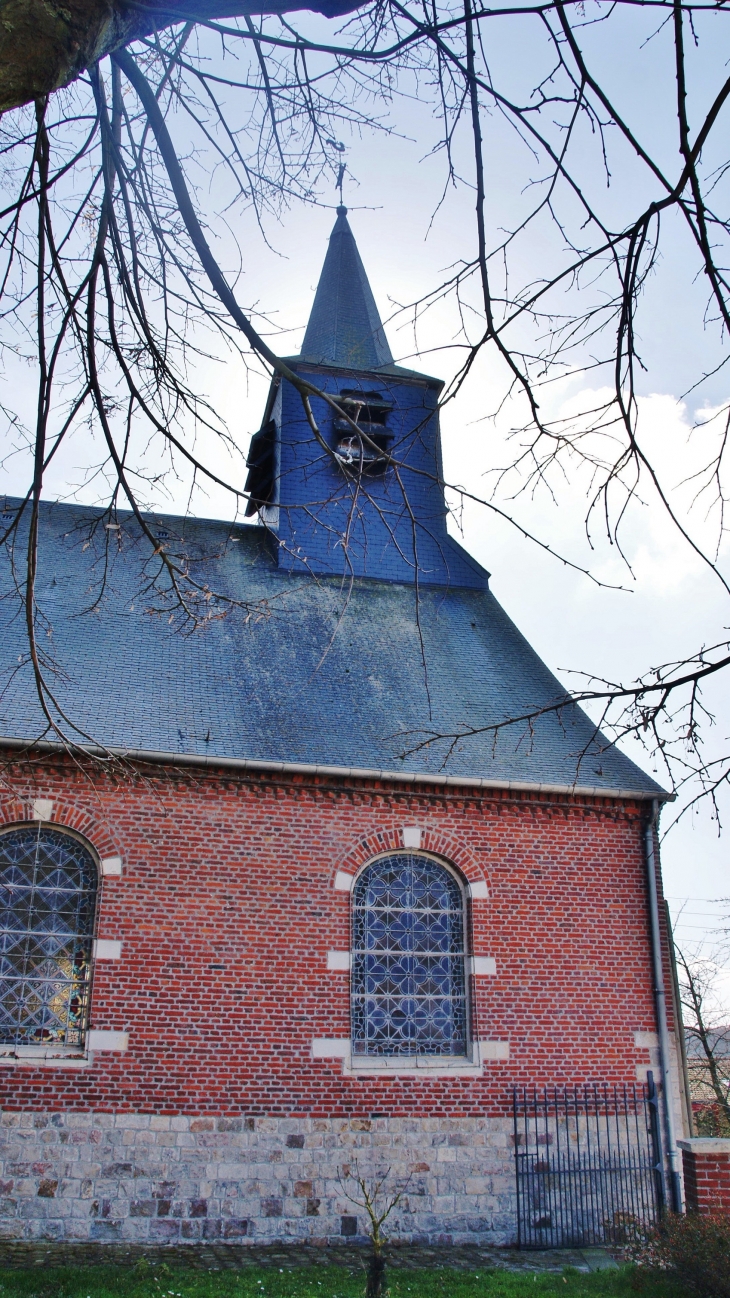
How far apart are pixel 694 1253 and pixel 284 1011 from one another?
4007 millimetres

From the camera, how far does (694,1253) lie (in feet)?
24.6

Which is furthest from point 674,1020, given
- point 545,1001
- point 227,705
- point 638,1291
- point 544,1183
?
point 227,705

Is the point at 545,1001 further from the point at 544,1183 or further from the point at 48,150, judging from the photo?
the point at 48,150

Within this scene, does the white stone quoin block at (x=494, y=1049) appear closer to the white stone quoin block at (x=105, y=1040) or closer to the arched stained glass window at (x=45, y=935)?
the white stone quoin block at (x=105, y=1040)

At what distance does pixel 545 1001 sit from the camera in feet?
34.2

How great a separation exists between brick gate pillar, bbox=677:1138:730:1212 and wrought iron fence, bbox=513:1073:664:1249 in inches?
45.7

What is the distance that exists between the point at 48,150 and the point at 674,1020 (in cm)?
998

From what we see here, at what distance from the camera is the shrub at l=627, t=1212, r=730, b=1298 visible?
23.8 ft

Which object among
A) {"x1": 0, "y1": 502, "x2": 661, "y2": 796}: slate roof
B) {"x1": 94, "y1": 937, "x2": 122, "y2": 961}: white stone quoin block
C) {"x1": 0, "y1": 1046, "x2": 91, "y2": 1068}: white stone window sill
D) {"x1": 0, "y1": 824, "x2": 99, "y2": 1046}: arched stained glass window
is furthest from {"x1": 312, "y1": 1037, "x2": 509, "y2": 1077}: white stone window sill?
{"x1": 0, "y1": 502, "x2": 661, "y2": 796}: slate roof

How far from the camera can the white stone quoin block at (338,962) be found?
995 centimetres

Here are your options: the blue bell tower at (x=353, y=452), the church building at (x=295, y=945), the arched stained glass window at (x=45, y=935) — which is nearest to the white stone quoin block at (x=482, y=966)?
the church building at (x=295, y=945)

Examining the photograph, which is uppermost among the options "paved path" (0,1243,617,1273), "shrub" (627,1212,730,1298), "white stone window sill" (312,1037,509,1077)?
"white stone window sill" (312,1037,509,1077)

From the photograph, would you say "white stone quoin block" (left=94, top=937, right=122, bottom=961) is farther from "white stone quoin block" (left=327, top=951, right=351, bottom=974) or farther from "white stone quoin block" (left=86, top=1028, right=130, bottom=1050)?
"white stone quoin block" (left=327, top=951, right=351, bottom=974)

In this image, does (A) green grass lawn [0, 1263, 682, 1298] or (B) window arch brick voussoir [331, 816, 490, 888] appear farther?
(B) window arch brick voussoir [331, 816, 490, 888]
